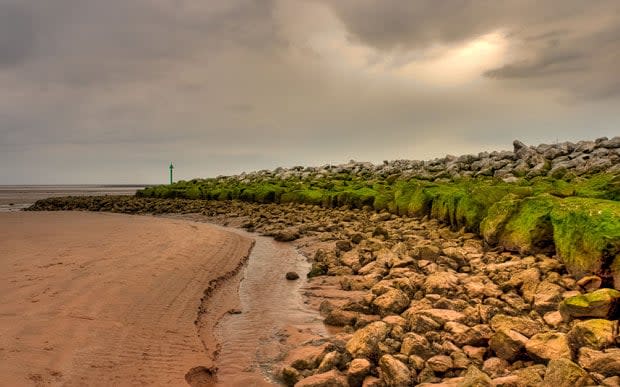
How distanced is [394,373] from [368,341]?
75 centimetres

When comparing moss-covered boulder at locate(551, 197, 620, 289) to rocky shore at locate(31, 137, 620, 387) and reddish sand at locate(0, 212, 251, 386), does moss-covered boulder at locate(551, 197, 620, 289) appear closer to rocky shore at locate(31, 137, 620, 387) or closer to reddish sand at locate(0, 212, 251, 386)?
rocky shore at locate(31, 137, 620, 387)

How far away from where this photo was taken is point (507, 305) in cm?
700

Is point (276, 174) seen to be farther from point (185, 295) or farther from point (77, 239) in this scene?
point (185, 295)

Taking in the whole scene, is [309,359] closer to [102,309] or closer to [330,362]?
[330,362]

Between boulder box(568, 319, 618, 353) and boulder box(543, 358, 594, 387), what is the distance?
2.33ft

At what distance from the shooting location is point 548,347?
497 centimetres

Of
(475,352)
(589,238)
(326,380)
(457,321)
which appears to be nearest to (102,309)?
(326,380)

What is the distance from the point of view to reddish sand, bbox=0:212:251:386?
224 inches

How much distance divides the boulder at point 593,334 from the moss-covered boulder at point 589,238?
6.05 ft

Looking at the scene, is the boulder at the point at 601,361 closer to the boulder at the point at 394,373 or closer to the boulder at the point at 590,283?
the boulder at the point at 394,373

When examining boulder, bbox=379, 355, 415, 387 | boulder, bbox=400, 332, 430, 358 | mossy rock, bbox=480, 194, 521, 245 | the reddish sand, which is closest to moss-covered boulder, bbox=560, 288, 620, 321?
boulder, bbox=400, 332, 430, 358

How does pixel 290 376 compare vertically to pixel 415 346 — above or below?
below

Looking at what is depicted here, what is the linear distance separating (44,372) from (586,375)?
5961 mm

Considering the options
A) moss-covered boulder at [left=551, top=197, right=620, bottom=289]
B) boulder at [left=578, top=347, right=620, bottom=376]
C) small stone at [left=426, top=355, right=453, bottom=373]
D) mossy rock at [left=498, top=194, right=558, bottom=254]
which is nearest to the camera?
boulder at [left=578, top=347, right=620, bottom=376]
